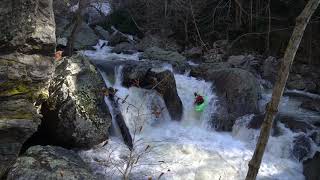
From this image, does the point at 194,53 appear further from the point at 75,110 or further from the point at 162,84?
the point at 75,110

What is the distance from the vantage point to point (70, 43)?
10312mm

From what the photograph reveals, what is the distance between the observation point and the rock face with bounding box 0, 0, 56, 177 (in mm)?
5137

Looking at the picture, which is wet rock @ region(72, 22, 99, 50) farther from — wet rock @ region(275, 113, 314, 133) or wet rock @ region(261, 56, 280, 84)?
wet rock @ region(275, 113, 314, 133)

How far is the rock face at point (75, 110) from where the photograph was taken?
6875 millimetres

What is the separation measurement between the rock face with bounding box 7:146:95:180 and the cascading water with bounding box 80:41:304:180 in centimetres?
61

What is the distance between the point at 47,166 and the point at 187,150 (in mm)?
2746

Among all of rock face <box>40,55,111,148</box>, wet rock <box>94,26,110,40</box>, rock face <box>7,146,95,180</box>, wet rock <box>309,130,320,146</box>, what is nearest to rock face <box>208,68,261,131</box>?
wet rock <box>309,130,320,146</box>

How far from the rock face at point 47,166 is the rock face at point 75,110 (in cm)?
115

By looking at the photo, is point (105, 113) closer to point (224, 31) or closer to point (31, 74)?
point (31, 74)

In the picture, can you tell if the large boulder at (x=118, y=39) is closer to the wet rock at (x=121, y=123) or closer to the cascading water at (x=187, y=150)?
the cascading water at (x=187, y=150)

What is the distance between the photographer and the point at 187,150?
722 centimetres

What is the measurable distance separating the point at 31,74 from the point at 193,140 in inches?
134

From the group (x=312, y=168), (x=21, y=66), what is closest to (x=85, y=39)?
(x=21, y=66)

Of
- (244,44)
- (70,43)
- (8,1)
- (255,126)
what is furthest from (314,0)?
(244,44)
